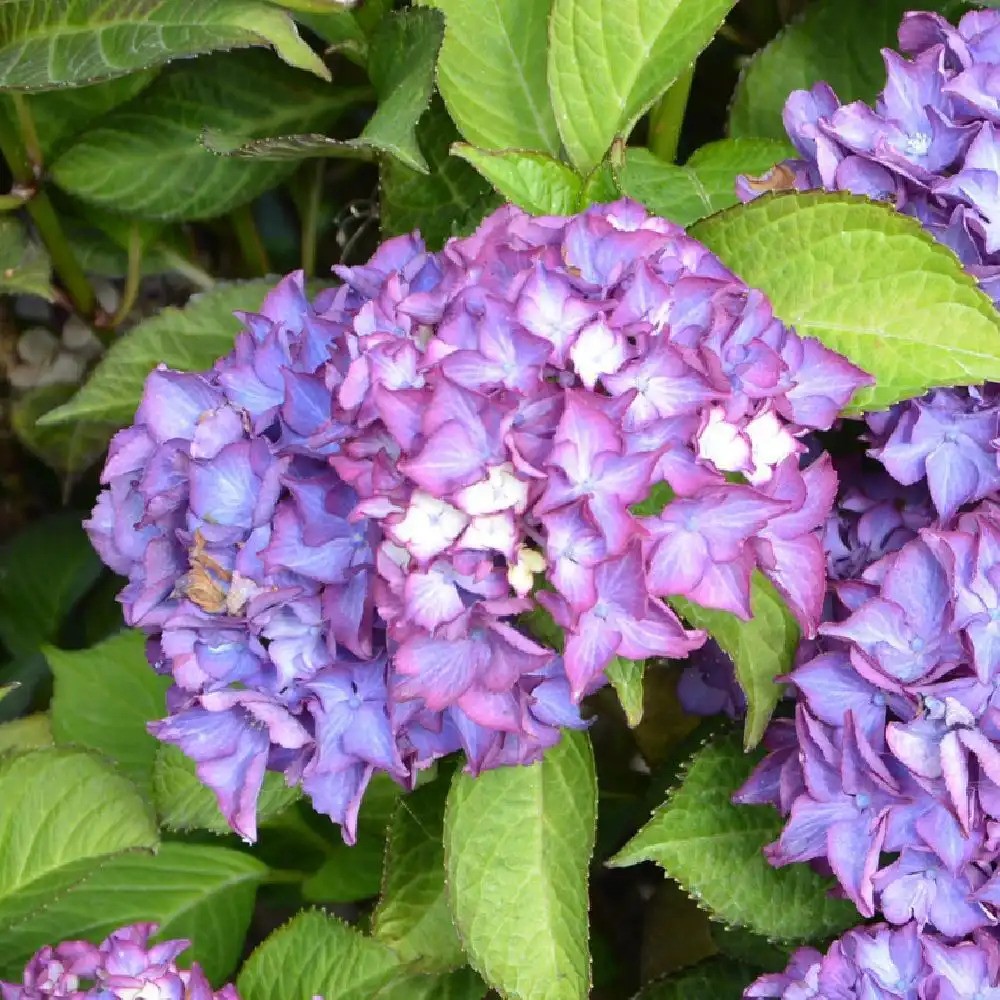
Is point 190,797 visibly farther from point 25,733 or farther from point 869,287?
point 869,287

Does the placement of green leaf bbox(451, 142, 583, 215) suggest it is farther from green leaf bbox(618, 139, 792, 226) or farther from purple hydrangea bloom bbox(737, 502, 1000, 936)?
purple hydrangea bloom bbox(737, 502, 1000, 936)

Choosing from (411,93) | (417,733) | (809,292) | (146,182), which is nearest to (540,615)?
(417,733)

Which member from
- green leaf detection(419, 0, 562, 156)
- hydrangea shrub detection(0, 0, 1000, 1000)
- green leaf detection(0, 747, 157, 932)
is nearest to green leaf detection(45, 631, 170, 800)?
hydrangea shrub detection(0, 0, 1000, 1000)

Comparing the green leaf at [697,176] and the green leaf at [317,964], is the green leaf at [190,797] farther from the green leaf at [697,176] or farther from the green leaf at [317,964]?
the green leaf at [697,176]

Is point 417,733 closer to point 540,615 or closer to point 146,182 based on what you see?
point 540,615

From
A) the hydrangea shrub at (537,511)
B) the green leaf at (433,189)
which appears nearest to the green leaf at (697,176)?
the hydrangea shrub at (537,511)
